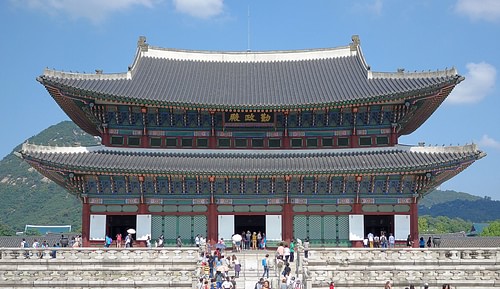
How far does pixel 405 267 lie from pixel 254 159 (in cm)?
1389

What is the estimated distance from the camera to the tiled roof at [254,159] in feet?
123

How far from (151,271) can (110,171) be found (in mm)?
9446

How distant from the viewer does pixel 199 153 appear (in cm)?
4119

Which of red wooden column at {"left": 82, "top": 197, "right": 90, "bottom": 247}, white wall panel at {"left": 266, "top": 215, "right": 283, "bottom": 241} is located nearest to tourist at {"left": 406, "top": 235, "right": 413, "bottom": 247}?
white wall panel at {"left": 266, "top": 215, "right": 283, "bottom": 241}

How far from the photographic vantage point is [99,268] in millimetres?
30797

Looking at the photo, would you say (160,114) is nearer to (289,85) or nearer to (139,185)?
(139,185)

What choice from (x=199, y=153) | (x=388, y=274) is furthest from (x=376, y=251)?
(x=199, y=153)

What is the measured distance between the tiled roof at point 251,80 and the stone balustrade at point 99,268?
1139cm

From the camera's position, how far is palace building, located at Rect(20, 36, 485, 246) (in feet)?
126

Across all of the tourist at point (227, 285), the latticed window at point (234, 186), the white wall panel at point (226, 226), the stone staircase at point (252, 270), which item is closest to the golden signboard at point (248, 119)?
the latticed window at point (234, 186)

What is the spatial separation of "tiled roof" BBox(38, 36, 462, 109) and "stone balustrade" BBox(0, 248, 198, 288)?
1139 cm

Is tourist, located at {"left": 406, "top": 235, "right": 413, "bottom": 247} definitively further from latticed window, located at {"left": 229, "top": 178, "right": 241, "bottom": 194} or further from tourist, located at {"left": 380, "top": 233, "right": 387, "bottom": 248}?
latticed window, located at {"left": 229, "top": 178, "right": 241, "bottom": 194}

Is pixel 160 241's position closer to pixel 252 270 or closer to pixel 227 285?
pixel 252 270

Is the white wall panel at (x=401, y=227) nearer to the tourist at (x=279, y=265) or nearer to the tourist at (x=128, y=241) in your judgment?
the tourist at (x=279, y=265)
